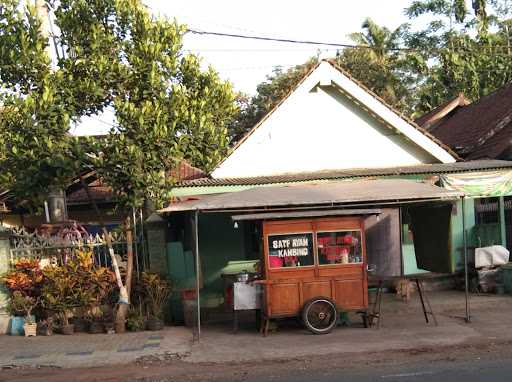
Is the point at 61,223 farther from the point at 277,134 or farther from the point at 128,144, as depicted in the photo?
the point at 277,134

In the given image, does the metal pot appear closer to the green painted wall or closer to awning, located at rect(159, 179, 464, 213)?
awning, located at rect(159, 179, 464, 213)

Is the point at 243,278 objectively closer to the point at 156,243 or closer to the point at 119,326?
the point at 156,243

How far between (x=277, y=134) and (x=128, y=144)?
466 cm

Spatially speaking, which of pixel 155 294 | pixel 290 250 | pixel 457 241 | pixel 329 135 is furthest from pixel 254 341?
pixel 457 241

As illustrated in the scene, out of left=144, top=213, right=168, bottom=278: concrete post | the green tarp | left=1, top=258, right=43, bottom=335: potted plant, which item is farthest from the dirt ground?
the green tarp

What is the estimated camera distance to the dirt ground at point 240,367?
23.1 ft

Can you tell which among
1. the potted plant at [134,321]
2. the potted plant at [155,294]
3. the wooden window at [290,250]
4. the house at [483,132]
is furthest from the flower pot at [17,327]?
the house at [483,132]

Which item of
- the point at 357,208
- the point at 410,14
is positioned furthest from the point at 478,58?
the point at 357,208

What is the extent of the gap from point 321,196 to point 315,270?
4.09ft

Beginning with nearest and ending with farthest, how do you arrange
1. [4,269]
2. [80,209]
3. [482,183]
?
[4,269]
[482,183]
[80,209]

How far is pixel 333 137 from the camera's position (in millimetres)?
13055

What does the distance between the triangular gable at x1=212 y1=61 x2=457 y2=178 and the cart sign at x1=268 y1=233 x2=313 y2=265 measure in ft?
12.3

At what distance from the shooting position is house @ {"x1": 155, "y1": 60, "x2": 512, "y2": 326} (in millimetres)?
11586

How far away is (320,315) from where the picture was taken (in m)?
9.11
